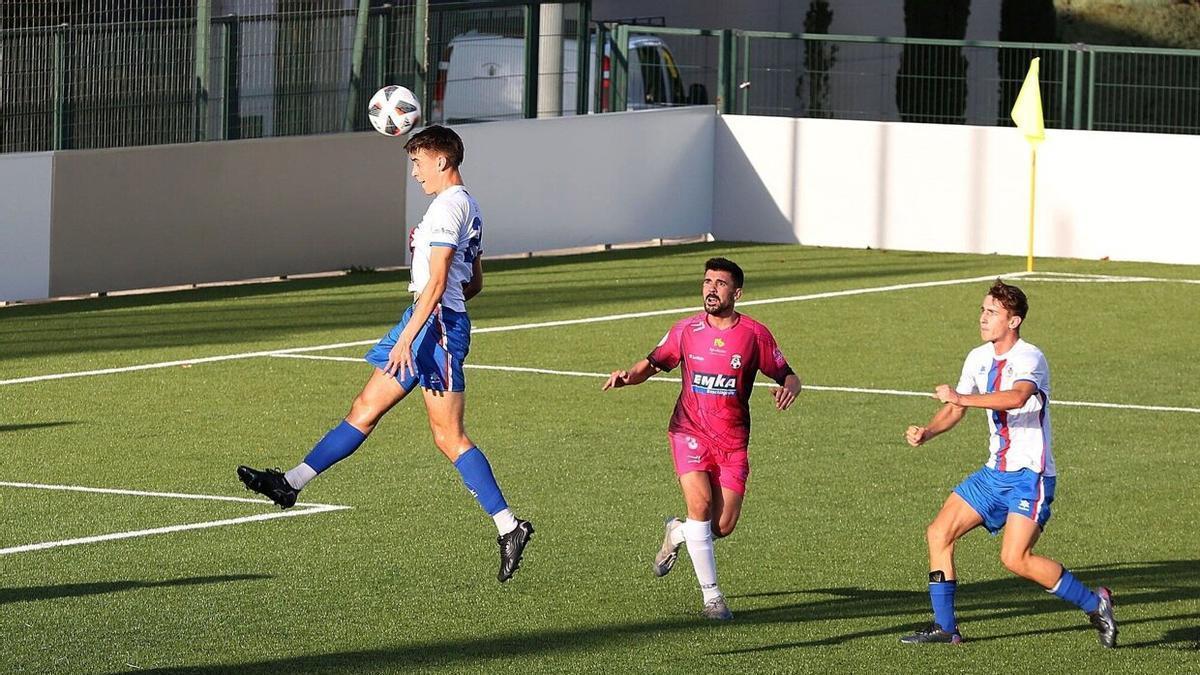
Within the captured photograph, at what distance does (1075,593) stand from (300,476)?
3.40m

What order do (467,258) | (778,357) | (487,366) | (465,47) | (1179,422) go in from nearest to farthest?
(778,357), (467,258), (1179,422), (487,366), (465,47)

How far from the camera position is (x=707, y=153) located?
2830cm

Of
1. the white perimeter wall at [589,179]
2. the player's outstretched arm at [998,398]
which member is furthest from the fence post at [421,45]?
the player's outstretched arm at [998,398]

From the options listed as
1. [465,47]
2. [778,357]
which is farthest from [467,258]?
[465,47]

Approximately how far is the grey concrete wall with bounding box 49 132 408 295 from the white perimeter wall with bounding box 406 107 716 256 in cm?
64

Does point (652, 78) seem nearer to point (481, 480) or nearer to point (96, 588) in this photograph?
point (481, 480)

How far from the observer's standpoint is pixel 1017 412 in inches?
346

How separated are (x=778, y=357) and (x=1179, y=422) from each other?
625 cm

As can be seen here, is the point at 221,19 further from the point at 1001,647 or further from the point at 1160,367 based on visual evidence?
the point at 1001,647

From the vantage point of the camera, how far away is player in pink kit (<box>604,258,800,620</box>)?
9.26 meters

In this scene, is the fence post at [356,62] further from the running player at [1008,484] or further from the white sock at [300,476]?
the running player at [1008,484]

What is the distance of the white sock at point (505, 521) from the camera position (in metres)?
9.71

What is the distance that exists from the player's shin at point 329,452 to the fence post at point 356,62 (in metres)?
14.4

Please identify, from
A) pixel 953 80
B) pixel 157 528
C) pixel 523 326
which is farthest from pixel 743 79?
pixel 157 528
